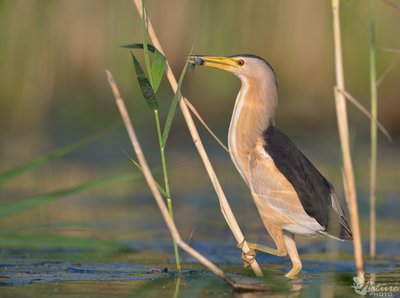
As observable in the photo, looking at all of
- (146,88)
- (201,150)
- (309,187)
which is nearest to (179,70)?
(309,187)

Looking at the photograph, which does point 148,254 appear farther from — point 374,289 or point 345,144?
point 345,144

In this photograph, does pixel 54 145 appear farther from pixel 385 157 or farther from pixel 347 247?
pixel 347 247

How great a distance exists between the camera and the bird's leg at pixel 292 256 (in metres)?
5.64

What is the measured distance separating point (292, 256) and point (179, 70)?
8.20 m

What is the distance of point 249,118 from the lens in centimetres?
588

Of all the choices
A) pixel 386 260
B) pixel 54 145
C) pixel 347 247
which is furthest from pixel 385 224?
pixel 54 145

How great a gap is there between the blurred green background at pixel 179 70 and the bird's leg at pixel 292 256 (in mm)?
5406

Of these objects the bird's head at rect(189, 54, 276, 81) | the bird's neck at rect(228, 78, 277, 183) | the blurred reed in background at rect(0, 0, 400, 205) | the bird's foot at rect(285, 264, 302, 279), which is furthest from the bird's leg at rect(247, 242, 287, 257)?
the blurred reed in background at rect(0, 0, 400, 205)

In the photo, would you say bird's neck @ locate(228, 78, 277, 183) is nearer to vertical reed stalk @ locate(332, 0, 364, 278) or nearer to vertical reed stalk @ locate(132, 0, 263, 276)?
vertical reed stalk @ locate(132, 0, 263, 276)

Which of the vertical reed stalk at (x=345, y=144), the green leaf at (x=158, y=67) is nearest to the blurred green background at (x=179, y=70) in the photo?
the green leaf at (x=158, y=67)

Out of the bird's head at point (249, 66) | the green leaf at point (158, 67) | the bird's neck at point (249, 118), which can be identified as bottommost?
the bird's neck at point (249, 118)

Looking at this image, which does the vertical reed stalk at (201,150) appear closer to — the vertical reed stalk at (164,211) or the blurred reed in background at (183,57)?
the vertical reed stalk at (164,211)

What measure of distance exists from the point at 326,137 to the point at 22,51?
390 cm

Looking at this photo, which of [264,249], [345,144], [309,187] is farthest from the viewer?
[309,187]
